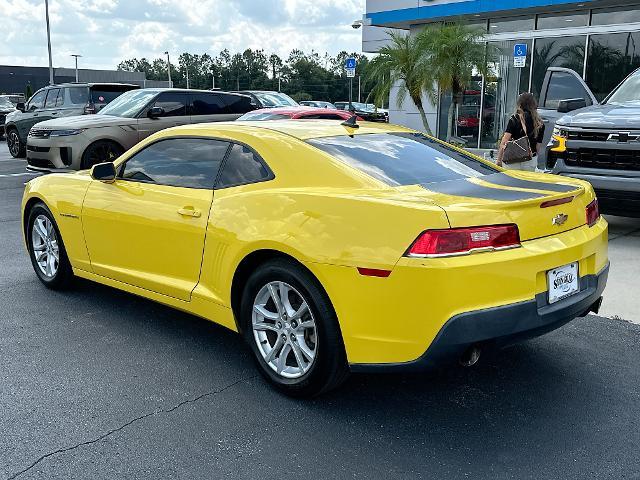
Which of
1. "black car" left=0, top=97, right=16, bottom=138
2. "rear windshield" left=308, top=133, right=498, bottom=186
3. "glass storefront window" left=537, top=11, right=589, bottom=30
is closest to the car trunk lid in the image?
"rear windshield" left=308, top=133, right=498, bottom=186

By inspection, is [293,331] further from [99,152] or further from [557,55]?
[557,55]

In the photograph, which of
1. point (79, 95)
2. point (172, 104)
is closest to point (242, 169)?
point (172, 104)

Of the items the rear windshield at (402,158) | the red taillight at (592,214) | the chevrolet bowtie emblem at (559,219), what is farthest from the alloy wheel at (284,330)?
the red taillight at (592,214)

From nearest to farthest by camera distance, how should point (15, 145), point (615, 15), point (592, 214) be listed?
point (592, 214), point (615, 15), point (15, 145)

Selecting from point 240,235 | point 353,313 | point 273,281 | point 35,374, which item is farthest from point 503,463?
point 35,374

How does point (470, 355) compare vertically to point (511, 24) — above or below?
below

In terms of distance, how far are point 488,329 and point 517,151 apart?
508 cm

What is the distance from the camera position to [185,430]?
3.27 meters

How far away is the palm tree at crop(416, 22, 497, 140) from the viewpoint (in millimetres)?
17844

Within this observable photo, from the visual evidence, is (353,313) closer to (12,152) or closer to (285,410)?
(285,410)

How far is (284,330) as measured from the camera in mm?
3627

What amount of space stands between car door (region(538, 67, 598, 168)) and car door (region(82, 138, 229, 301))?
6.76 metres

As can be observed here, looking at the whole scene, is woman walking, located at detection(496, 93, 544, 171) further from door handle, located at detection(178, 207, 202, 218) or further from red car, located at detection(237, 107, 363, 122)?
red car, located at detection(237, 107, 363, 122)

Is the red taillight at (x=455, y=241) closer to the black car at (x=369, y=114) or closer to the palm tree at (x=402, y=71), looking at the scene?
the palm tree at (x=402, y=71)
